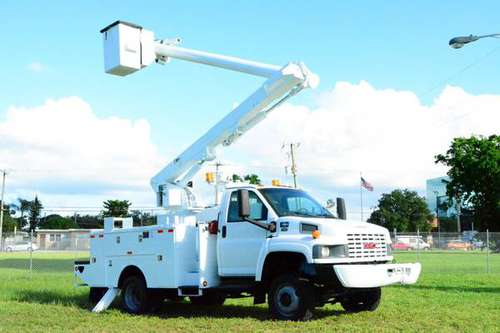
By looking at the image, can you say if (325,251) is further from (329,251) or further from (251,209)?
(251,209)

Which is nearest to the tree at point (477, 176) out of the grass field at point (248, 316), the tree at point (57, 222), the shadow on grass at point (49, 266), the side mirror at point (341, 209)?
the shadow on grass at point (49, 266)

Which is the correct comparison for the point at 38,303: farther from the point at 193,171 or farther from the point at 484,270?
the point at 484,270

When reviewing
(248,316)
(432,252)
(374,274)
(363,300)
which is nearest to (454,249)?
(432,252)

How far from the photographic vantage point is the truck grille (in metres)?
10.1

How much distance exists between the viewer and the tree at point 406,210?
125756mm

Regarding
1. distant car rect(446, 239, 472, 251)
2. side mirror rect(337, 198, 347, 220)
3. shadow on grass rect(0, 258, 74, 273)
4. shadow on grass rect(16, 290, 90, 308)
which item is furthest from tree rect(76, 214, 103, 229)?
side mirror rect(337, 198, 347, 220)

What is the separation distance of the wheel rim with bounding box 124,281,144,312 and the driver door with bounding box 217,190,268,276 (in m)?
2.01

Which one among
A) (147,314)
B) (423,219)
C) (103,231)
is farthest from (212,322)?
(423,219)

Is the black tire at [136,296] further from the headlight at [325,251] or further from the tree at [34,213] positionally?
the tree at [34,213]

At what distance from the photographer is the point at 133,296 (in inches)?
491

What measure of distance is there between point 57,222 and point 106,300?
11590 centimetres

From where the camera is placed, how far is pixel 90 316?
461 inches

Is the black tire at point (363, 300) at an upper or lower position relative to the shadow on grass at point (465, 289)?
upper

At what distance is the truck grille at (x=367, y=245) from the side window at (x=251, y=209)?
1.59 m
